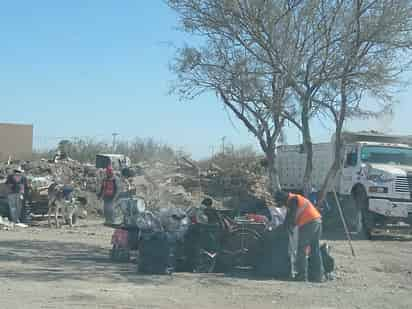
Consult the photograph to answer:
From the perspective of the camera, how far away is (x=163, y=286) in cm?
1105

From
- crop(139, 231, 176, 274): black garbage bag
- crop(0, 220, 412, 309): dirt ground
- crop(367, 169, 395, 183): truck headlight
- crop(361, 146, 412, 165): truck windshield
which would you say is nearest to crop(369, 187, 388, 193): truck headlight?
Result: crop(367, 169, 395, 183): truck headlight

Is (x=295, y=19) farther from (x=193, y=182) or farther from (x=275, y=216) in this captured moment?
(x=193, y=182)

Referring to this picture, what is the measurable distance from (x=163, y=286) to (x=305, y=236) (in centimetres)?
270

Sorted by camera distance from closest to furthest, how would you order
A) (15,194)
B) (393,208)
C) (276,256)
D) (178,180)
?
(276,256), (393,208), (15,194), (178,180)

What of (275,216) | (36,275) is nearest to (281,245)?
(275,216)

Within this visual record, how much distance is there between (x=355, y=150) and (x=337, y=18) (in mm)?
8548

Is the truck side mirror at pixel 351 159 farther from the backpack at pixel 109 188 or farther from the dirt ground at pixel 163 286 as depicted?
the backpack at pixel 109 188

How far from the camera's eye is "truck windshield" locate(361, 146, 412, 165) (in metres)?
21.0

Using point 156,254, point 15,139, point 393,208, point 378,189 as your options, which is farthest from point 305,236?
point 15,139

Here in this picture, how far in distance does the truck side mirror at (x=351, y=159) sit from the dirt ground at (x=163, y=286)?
19.2 ft

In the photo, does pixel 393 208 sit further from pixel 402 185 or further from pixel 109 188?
pixel 109 188

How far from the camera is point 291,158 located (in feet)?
81.9

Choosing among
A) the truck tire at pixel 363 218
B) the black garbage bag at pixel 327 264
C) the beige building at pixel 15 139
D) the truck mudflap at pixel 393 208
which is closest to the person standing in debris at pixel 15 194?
the truck tire at pixel 363 218

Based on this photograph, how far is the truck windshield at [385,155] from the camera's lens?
21.0 meters
